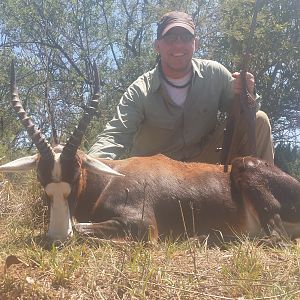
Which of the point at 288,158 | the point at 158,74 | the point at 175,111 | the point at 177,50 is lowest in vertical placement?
the point at 288,158

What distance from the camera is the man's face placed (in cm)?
623

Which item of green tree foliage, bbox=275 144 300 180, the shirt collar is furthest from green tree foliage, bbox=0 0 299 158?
the shirt collar

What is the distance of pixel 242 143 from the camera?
19.9 feet

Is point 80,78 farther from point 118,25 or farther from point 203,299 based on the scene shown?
point 203,299

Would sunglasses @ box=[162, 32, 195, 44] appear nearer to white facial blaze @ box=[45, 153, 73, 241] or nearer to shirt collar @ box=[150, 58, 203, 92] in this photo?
shirt collar @ box=[150, 58, 203, 92]

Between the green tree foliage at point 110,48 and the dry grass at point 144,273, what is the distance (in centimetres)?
841

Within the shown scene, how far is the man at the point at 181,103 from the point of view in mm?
6246

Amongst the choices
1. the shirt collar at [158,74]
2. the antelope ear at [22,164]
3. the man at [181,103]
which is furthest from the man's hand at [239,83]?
the antelope ear at [22,164]

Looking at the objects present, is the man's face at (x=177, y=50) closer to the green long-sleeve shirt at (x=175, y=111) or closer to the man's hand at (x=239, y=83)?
the green long-sleeve shirt at (x=175, y=111)

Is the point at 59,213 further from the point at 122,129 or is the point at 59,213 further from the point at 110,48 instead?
the point at 110,48

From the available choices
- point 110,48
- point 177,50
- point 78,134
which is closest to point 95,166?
point 78,134

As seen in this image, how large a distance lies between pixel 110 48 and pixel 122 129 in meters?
10.7

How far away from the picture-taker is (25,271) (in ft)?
11.0

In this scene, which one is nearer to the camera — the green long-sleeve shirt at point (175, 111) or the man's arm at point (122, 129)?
the man's arm at point (122, 129)
